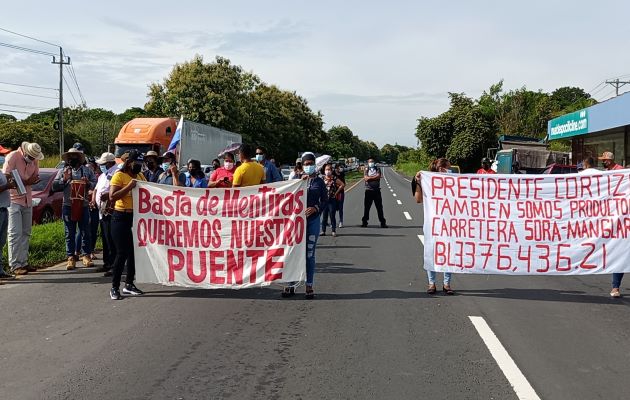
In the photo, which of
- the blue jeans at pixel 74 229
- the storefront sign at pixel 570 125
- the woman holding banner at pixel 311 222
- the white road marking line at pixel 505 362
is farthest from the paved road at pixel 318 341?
the storefront sign at pixel 570 125

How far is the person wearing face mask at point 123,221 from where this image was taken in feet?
24.8

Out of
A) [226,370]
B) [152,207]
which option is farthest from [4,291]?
[226,370]

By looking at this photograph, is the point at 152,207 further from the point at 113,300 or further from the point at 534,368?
the point at 534,368

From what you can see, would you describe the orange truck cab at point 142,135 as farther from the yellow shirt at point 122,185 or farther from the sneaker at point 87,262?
the yellow shirt at point 122,185

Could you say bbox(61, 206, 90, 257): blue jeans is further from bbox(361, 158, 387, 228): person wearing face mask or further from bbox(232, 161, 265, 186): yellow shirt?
bbox(361, 158, 387, 228): person wearing face mask

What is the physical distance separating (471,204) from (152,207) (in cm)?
422

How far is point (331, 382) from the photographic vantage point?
4.57 meters

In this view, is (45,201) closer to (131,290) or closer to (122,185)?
(131,290)

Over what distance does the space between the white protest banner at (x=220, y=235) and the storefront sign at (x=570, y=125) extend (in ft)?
85.1

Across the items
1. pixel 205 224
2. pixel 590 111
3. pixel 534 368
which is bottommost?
pixel 534 368

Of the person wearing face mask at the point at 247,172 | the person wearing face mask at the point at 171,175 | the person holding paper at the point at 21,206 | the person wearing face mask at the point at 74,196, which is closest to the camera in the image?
the person wearing face mask at the point at 247,172

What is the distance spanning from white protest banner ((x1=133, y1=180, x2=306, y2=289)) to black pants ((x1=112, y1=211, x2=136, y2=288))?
0.34 ft

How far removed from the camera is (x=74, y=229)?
9961 millimetres

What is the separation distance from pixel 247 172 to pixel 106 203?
226 centimetres
